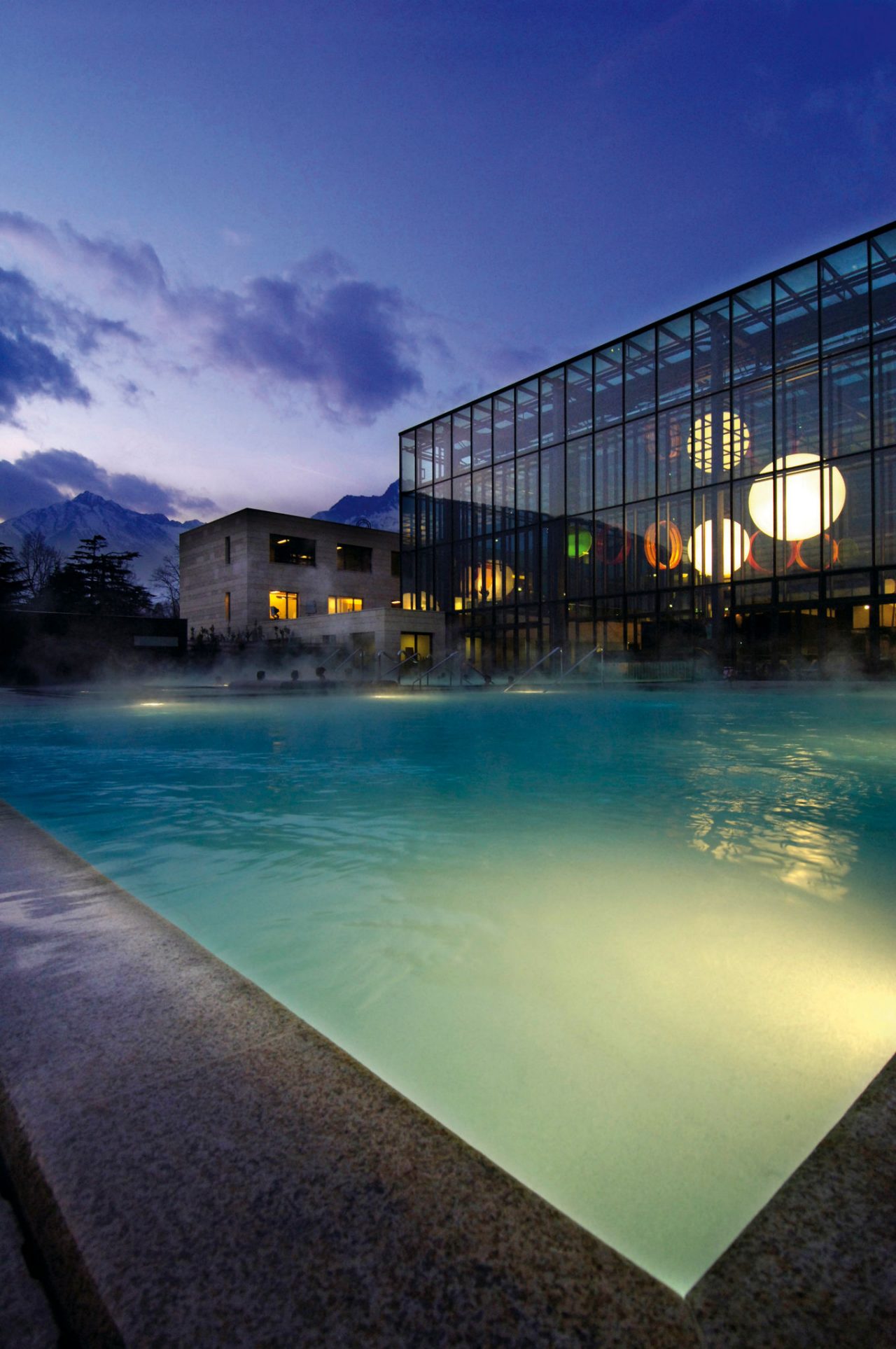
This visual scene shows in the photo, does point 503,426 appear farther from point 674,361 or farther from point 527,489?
point 674,361

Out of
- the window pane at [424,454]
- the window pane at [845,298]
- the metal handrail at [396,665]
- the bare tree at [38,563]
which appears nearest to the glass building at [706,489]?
the window pane at [845,298]

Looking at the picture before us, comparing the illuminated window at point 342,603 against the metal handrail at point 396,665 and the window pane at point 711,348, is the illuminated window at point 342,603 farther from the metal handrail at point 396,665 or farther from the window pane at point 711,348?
the window pane at point 711,348

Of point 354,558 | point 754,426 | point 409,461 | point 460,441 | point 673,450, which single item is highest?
point 460,441

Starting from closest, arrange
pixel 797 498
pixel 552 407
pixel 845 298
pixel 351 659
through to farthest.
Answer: pixel 845 298, pixel 797 498, pixel 552 407, pixel 351 659

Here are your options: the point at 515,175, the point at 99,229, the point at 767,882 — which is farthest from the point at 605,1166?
the point at 99,229

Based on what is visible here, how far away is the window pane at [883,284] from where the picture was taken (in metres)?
20.2

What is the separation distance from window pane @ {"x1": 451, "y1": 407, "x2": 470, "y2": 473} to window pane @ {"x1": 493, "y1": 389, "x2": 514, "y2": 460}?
168 centimetres

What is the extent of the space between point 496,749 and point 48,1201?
7.37m

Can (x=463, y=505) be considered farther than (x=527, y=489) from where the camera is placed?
Yes

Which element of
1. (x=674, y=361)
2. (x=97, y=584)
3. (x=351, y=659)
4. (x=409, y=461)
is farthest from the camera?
(x=97, y=584)

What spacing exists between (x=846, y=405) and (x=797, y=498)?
3258mm

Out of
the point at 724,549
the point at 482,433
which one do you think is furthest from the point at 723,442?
the point at 482,433

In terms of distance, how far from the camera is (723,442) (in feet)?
77.5

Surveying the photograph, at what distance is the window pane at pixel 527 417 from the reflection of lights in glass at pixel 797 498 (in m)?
10.2
